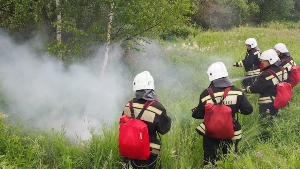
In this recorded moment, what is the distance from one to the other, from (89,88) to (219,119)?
13.5 ft

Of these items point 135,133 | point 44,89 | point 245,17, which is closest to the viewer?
point 135,133

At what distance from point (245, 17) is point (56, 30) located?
2414cm

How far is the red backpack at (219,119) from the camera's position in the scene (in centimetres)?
381

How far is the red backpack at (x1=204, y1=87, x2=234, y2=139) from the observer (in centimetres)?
381

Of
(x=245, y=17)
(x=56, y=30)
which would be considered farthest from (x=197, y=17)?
Result: (x=56, y=30)

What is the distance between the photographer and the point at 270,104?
5656 mm

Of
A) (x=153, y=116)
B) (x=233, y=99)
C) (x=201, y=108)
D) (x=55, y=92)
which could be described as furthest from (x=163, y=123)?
(x=55, y=92)

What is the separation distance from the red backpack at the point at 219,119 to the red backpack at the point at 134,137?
87 cm

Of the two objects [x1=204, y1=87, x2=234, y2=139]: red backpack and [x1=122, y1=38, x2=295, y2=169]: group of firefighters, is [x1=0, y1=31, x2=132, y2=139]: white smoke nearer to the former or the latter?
[x1=122, y1=38, x2=295, y2=169]: group of firefighters

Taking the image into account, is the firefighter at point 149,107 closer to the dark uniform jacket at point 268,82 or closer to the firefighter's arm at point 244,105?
the firefighter's arm at point 244,105

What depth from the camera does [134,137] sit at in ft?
11.2

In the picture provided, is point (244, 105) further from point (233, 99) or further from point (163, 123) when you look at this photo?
point (163, 123)

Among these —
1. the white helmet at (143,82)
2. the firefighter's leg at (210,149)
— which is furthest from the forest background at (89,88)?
the white helmet at (143,82)

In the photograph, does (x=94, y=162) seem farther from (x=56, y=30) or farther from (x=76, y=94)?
(x=56, y=30)
